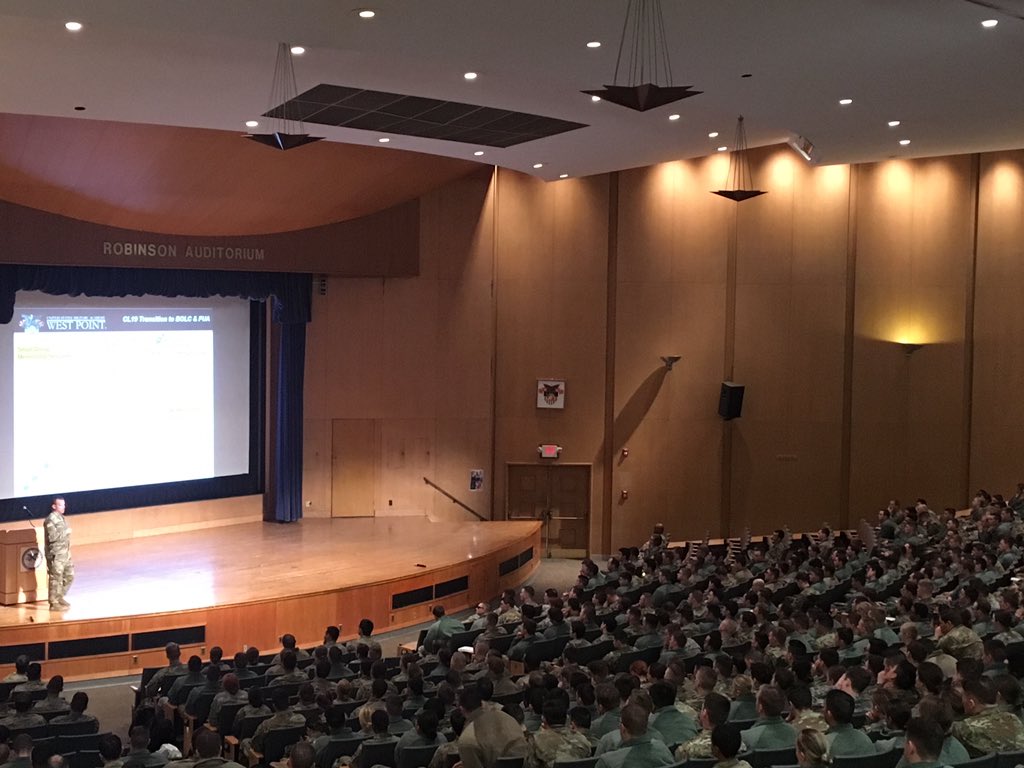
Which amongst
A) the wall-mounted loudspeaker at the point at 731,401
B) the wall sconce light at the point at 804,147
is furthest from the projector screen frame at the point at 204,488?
the wall sconce light at the point at 804,147

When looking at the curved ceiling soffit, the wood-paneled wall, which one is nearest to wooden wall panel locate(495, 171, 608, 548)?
the wood-paneled wall

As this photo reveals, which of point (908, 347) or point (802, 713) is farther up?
point (908, 347)

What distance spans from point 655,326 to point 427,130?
6160 millimetres

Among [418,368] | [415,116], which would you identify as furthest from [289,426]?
[415,116]

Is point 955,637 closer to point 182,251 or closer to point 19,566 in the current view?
point 19,566

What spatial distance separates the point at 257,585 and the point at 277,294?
5320 mm

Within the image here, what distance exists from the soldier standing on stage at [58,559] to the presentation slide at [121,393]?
2674mm

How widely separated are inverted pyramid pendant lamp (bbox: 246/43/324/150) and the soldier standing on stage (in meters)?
4.67

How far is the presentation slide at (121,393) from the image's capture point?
46.8ft

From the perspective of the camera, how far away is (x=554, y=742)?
5.83m

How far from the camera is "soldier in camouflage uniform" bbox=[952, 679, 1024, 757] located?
221 inches

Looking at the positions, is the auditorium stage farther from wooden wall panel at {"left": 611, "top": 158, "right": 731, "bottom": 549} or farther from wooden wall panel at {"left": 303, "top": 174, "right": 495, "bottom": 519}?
wooden wall panel at {"left": 611, "top": 158, "right": 731, "bottom": 549}

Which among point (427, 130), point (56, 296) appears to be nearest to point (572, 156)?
point (427, 130)

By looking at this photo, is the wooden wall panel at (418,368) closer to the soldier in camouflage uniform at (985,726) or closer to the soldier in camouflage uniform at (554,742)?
the soldier in camouflage uniform at (554,742)
